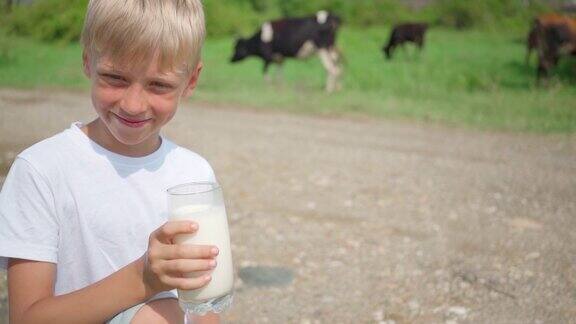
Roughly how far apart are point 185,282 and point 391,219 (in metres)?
2.87

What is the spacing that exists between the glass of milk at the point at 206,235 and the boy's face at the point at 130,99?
19cm

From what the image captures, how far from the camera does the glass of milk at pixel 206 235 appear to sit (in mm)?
1254

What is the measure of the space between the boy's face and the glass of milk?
191mm

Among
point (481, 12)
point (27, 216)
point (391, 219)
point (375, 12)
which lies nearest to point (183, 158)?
point (27, 216)

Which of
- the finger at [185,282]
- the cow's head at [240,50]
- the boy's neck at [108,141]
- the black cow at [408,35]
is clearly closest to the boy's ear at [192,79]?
the boy's neck at [108,141]

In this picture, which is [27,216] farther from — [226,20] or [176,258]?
[226,20]

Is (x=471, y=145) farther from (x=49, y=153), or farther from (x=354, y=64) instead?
(x=354, y=64)

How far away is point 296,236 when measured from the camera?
360 cm

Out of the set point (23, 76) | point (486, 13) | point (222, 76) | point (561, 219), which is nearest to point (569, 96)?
point (561, 219)

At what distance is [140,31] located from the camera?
1294mm

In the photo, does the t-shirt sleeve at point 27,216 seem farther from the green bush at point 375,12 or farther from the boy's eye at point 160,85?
the green bush at point 375,12

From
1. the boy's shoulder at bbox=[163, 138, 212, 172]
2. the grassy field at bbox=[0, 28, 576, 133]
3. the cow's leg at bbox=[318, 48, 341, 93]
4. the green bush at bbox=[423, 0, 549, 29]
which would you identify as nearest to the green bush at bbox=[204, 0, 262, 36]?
the grassy field at bbox=[0, 28, 576, 133]

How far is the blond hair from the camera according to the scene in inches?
50.9

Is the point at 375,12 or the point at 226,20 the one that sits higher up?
the point at 375,12
